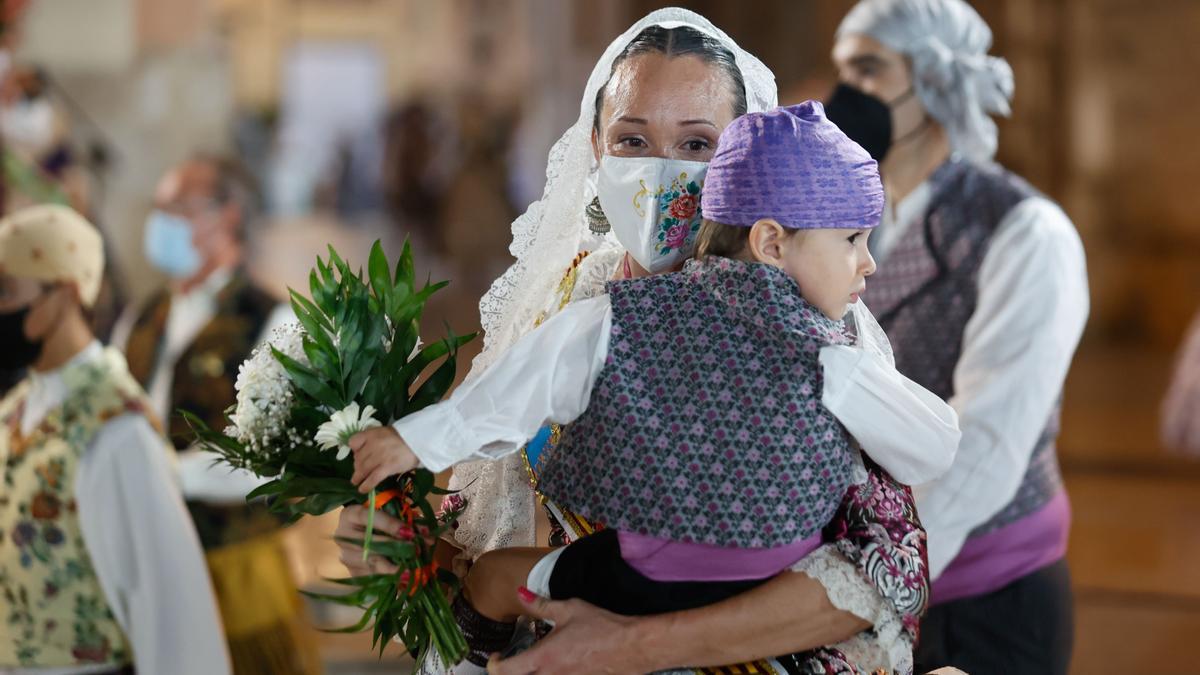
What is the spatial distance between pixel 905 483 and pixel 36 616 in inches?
90.5

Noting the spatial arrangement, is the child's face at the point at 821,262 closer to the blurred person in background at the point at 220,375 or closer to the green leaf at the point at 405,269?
the green leaf at the point at 405,269

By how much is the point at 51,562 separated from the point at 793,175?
90.1 inches

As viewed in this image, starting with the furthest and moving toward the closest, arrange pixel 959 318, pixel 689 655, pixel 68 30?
1. pixel 68 30
2. pixel 959 318
3. pixel 689 655

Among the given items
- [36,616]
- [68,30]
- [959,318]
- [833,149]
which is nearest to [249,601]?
[36,616]

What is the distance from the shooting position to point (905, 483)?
230 cm

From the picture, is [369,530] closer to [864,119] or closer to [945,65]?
[864,119]

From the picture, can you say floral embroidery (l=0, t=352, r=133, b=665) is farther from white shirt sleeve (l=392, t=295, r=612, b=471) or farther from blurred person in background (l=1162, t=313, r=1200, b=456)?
blurred person in background (l=1162, t=313, r=1200, b=456)

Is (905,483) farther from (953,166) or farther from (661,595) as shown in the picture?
(953,166)

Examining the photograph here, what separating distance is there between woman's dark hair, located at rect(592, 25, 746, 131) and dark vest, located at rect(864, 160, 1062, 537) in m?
1.29

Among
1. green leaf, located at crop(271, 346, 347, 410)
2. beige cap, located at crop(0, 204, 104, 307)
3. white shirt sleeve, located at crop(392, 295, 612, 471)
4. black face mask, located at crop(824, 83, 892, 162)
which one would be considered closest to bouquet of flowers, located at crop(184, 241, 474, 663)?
green leaf, located at crop(271, 346, 347, 410)

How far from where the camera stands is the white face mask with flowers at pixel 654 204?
243 cm

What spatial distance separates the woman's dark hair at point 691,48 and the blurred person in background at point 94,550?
1808 millimetres

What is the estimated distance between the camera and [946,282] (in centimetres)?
364

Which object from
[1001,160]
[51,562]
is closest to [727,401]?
[51,562]
